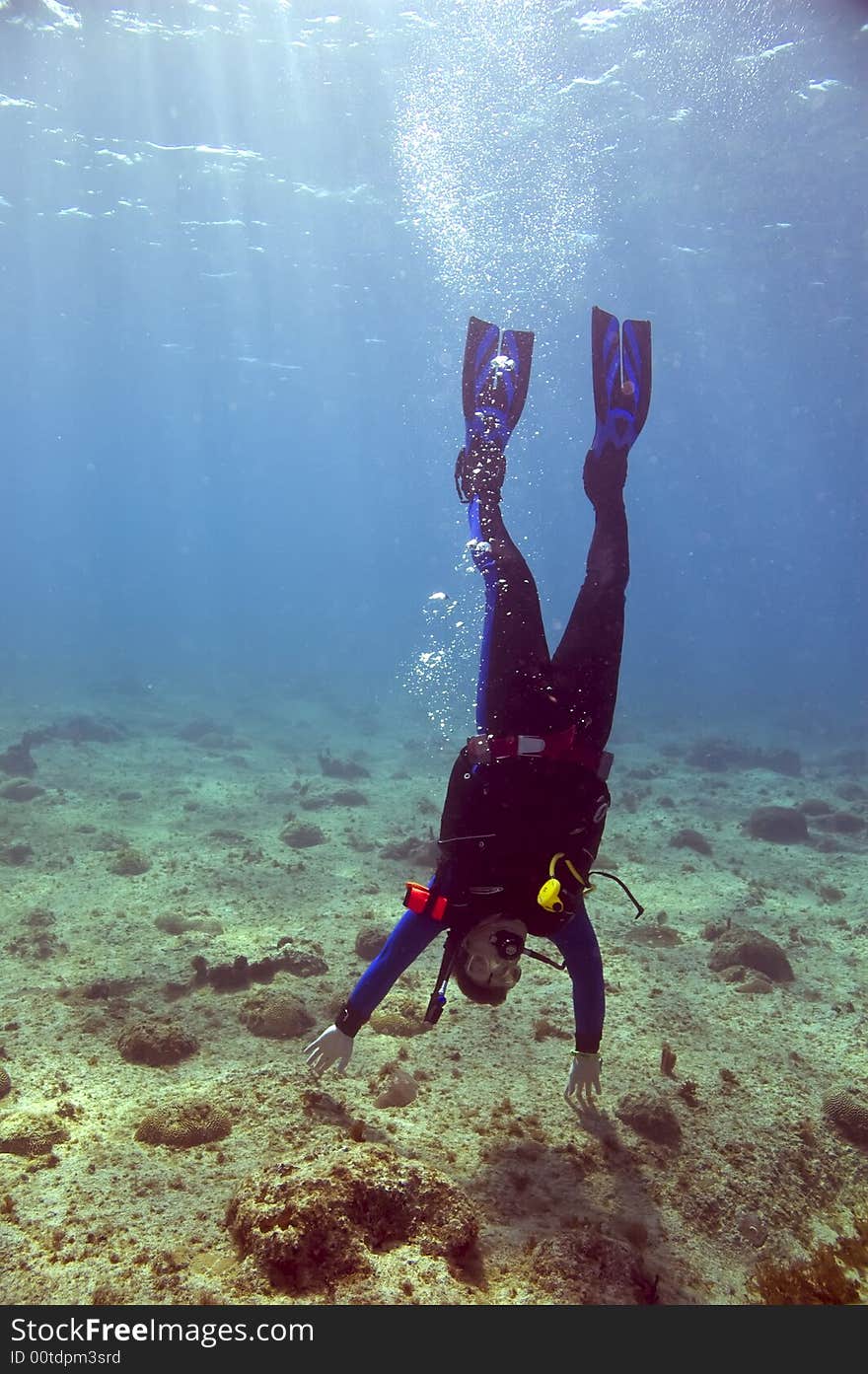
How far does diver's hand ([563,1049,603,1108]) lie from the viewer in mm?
4848

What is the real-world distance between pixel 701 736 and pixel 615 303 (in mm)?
19969

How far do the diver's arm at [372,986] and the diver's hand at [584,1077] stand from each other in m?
1.43

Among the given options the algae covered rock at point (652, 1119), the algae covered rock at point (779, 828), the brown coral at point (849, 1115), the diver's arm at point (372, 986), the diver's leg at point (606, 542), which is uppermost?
the diver's leg at point (606, 542)

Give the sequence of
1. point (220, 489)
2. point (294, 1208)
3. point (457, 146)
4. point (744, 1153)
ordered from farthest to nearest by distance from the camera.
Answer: point (220, 489) → point (457, 146) → point (744, 1153) → point (294, 1208)

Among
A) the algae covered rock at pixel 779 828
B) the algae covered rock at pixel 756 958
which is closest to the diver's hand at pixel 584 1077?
the algae covered rock at pixel 756 958

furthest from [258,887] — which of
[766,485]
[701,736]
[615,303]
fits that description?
[766,485]

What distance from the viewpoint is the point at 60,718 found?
75.4 ft

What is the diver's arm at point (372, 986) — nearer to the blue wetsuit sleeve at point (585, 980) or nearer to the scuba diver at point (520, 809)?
the scuba diver at point (520, 809)

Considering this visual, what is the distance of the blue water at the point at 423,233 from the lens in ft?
60.5

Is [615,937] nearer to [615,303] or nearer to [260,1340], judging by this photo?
[260,1340]

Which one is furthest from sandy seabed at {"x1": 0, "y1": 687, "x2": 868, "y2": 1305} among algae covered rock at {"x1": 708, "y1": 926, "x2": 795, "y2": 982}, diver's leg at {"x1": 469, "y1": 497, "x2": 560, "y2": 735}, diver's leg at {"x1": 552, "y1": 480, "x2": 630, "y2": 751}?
diver's leg at {"x1": 552, "y1": 480, "x2": 630, "y2": 751}

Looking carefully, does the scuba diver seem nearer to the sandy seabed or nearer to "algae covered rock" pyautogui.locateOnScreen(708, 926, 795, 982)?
the sandy seabed

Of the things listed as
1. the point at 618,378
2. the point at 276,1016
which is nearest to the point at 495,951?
the point at 276,1016

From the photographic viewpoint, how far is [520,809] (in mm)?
4496
